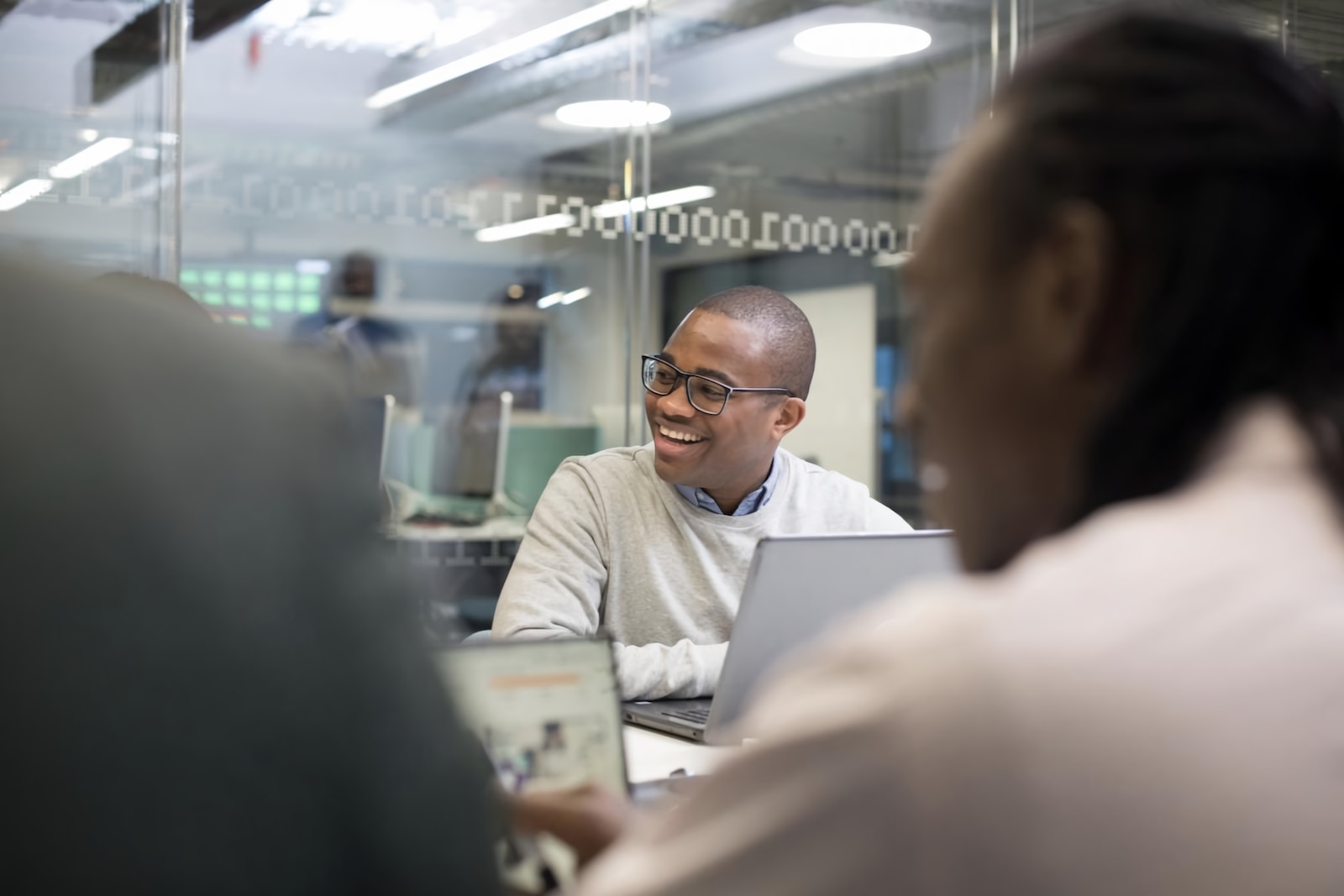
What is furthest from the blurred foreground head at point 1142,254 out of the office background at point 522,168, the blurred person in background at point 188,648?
the office background at point 522,168

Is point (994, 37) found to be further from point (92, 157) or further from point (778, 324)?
point (92, 157)

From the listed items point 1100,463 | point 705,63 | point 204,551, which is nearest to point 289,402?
point 204,551

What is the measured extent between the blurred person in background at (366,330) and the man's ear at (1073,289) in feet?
12.3

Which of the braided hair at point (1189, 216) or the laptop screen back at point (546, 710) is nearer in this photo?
the braided hair at point (1189, 216)

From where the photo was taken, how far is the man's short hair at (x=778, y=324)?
2818 millimetres

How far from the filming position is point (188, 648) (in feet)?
2.01

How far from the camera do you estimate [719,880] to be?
69 centimetres

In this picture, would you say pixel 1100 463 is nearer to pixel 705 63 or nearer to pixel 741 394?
pixel 741 394

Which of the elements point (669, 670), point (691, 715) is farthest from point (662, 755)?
point (669, 670)

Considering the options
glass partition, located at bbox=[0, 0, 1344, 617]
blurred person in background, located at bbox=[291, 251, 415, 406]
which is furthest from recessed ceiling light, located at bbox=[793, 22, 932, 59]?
blurred person in background, located at bbox=[291, 251, 415, 406]

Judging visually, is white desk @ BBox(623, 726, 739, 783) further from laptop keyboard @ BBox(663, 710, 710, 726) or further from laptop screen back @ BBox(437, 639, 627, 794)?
laptop screen back @ BBox(437, 639, 627, 794)

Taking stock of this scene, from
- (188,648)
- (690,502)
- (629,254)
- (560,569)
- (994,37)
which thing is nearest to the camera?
(188,648)

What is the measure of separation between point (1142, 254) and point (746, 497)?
6.60 feet

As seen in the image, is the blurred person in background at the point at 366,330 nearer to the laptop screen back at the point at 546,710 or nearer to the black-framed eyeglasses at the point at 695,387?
the black-framed eyeglasses at the point at 695,387
